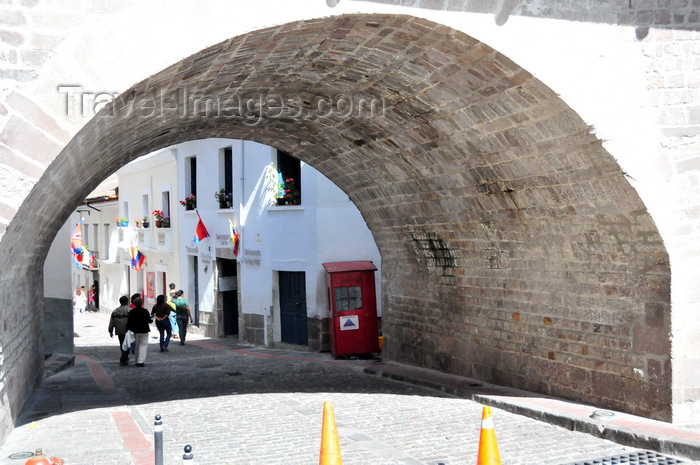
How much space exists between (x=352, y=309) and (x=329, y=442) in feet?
33.2

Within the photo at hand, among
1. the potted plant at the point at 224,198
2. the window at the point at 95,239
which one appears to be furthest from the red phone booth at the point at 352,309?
the window at the point at 95,239

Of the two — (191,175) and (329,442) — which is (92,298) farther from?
(329,442)

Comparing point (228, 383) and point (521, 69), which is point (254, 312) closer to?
point (228, 383)

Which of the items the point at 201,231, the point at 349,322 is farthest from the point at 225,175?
the point at 349,322

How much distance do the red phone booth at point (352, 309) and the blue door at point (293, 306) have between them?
1531 mm

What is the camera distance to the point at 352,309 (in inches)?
612

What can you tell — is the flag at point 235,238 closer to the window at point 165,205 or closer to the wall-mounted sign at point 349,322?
the wall-mounted sign at point 349,322

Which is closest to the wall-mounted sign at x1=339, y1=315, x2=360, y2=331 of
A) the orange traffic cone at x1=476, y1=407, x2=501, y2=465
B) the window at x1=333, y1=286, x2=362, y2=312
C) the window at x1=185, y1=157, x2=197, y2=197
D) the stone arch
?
the window at x1=333, y1=286, x2=362, y2=312

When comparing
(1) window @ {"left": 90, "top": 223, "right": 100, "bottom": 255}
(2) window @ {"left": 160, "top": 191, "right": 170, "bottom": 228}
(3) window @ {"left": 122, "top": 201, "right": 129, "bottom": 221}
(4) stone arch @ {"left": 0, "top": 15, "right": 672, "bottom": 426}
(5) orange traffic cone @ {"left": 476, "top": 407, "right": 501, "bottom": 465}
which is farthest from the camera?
(1) window @ {"left": 90, "top": 223, "right": 100, "bottom": 255}

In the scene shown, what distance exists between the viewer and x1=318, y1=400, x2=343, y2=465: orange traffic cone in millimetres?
5398

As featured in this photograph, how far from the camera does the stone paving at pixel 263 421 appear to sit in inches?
273

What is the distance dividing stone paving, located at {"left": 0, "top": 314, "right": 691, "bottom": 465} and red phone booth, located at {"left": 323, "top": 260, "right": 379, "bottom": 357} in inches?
59.8

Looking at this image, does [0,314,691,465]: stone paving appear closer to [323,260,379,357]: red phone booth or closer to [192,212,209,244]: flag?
[323,260,379,357]: red phone booth

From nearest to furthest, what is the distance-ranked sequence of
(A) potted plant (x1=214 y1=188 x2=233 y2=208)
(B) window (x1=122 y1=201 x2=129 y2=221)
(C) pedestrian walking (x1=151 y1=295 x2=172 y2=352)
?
1. (C) pedestrian walking (x1=151 y1=295 x2=172 y2=352)
2. (A) potted plant (x1=214 y1=188 x2=233 y2=208)
3. (B) window (x1=122 y1=201 x2=129 y2=221)
